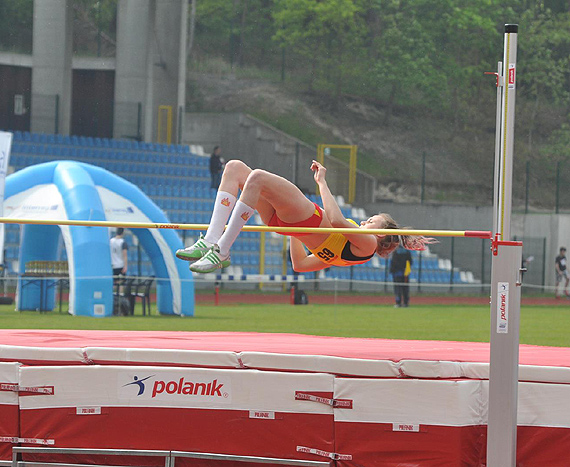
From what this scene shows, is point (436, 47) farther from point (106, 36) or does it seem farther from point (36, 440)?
point (36, 440)

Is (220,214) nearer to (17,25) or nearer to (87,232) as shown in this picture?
(87,232)

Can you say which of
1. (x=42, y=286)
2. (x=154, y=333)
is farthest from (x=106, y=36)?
(x=154, y=333)

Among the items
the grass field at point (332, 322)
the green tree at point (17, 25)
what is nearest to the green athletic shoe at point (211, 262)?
the grass field at point (332, 322)

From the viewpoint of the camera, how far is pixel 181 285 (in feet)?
45.3

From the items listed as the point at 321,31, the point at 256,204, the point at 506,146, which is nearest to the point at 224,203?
the point at 256,204

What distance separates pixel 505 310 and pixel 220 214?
161 cm

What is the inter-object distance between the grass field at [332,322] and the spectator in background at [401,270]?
0.55 m

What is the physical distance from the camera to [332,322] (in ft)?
44.0

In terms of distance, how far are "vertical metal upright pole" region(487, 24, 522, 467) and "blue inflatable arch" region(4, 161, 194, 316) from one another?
901cm

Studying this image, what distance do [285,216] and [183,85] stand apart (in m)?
20.2

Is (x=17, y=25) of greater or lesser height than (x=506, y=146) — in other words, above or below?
above

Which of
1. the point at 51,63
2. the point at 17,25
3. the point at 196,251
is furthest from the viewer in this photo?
the point at 17,25

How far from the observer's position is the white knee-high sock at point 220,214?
4.90m

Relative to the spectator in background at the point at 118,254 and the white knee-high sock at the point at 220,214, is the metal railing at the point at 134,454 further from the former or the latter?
the spectator in background at the point at 118,254
